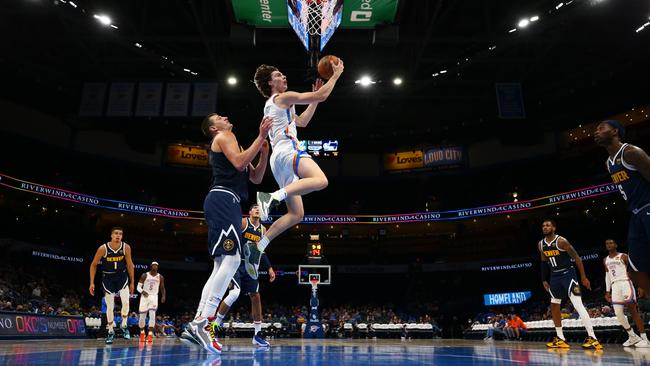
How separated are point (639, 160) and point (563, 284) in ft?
15.0

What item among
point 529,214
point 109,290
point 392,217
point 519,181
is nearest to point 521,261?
point 529,214

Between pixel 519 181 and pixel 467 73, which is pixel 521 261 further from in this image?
pixel 467 73

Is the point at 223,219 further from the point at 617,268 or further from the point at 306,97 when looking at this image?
the point at 617,268

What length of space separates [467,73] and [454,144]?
8777 mm

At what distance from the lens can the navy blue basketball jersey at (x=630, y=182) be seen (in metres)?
5.14

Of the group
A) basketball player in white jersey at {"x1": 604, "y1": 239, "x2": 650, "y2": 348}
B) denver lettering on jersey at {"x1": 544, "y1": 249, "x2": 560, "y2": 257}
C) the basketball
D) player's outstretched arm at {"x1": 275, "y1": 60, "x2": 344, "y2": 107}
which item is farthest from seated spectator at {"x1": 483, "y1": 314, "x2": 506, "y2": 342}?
player's outstretched arm at {"x1": 275, "y1": 60, "x2": 344, "y2": 107}

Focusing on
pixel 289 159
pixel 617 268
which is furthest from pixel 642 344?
pixel 289 159

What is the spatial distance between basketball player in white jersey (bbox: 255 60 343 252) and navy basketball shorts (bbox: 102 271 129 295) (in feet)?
18.1

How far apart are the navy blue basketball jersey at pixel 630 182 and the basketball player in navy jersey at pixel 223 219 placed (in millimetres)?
4118

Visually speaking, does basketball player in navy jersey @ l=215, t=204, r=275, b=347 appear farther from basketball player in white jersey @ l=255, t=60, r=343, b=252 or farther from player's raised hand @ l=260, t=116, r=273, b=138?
player's raised hand @ l=260, t=116, r=273, b=138

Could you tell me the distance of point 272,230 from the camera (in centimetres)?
550

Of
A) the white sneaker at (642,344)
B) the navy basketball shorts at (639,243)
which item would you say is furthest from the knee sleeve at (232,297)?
the white sneaker at (642,344)

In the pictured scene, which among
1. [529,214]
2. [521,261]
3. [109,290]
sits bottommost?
[109,290]

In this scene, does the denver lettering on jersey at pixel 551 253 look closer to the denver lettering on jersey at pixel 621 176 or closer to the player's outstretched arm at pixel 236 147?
the denver lettering on jersey at pixel 621 176
